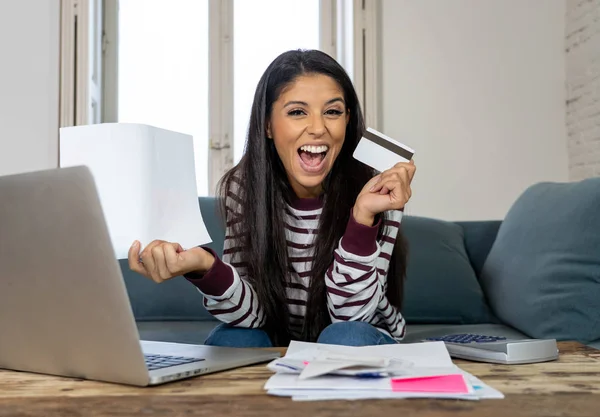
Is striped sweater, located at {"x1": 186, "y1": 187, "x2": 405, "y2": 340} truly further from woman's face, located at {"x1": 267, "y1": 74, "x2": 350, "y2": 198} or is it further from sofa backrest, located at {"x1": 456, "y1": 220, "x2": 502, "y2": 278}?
sofa backrest, located at {"x1": 456, "y1": 220, "x2": 502, "y2": 278}

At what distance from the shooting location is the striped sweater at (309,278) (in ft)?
4.08

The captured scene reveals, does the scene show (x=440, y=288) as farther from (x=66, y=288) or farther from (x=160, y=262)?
(x=66, y=288)

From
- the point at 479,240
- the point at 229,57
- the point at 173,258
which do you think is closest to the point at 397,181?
the point at 173,258

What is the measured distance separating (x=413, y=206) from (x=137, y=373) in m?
2.97

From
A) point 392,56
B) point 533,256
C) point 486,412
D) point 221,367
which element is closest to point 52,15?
point 392,56

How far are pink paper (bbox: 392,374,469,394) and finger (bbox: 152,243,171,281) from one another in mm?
440

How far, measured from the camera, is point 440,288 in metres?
2.07

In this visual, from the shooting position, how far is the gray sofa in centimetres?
162

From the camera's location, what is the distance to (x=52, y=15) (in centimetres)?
344

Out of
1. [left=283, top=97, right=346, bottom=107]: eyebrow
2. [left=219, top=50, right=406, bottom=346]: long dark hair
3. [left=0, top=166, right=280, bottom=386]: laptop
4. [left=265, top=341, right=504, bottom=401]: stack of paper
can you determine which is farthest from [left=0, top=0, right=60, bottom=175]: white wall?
[left=265, top=341, right=504, bottom=401]: stack of paper

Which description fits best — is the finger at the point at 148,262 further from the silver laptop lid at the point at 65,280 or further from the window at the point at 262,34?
the window at the point at 262,34

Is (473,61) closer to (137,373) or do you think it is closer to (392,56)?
(392,56)

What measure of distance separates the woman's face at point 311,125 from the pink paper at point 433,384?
772 mm

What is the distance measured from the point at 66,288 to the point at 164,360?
0.64 feet
